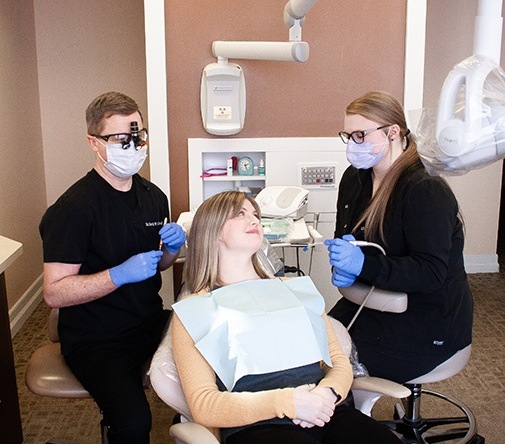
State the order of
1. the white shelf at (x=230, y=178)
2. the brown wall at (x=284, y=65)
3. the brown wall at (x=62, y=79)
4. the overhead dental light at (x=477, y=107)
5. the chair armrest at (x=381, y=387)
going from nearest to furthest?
the overhead dental light at (x=477, y=107) → the chair armrest at (x=381, y=387) → the brown wall at (x=284, y=65) → the white shelf at (x=230, y=178) → the brown wall at (x=62, y=79)

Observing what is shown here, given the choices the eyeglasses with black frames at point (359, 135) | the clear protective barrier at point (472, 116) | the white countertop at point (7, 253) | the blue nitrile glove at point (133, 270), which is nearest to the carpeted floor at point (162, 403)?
the white countertop at point (7, 253)

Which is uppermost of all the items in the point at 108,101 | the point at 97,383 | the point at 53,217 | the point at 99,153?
the point at 108,101

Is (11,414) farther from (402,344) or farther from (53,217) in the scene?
(402,344)

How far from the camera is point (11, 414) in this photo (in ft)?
6.82

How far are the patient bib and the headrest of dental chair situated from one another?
19 centimetres

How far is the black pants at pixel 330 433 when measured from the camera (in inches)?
54.1

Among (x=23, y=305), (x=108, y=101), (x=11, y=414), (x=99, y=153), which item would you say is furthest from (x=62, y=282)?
(x=23, y=305)

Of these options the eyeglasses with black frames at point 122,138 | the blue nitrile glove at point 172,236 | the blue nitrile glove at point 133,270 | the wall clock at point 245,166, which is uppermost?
the eyeglasses with black frames at point 122,138

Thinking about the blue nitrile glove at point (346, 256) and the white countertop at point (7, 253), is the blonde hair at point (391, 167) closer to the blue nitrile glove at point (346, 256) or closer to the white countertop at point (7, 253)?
the blue nitrile glove at point (346, 256)

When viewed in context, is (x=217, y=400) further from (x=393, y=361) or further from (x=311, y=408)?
(x=393, y=361)

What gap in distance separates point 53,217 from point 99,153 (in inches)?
9.4

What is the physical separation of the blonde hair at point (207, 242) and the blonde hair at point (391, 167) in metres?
0.43

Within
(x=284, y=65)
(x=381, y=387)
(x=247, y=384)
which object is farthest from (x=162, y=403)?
(x=284, y=65)

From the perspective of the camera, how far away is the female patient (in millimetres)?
1389
